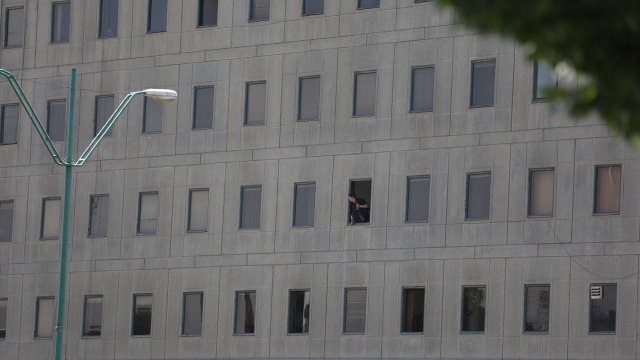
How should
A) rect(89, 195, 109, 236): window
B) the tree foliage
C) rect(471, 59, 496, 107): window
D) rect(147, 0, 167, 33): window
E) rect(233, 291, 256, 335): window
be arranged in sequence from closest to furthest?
the tree foliage
rect(471, 59, 496, 107): window
rect(233, 291, 256, 335): window
rect(147, 0, 167, 33): window
rect(89, 195, 109, 236): window

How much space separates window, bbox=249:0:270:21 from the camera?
172 ft

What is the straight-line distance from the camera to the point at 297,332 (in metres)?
50.4

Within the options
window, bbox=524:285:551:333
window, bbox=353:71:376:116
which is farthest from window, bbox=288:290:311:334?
window, bbox=524:285:551:333

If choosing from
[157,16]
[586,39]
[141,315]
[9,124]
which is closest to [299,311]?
[141,315]

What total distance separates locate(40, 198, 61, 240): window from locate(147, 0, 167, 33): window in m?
7.00

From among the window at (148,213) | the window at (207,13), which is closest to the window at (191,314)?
the window at (148,213)

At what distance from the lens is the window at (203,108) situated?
53.2m

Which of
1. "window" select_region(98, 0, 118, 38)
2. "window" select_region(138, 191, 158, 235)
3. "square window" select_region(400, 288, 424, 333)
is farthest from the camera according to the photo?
"window" select_region(98, 0, 118, 38)

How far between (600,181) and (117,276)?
1759 centimetres

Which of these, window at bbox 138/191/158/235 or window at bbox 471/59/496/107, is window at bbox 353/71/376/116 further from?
window at bbox 138/191/158/235

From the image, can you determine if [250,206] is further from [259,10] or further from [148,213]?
[259,10]

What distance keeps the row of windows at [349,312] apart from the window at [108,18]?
30.2ft

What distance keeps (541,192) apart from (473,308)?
3.99 m

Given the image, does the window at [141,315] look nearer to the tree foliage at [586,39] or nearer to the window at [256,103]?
the window at [256,103]
